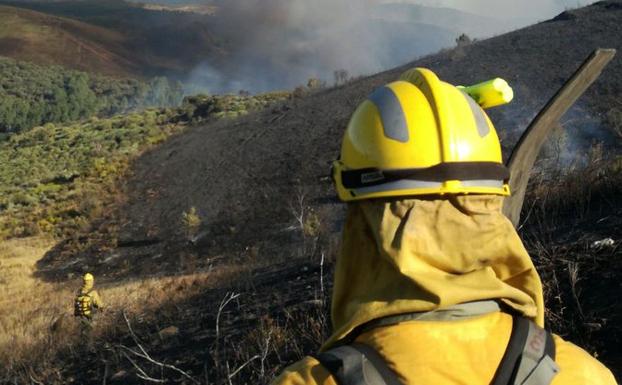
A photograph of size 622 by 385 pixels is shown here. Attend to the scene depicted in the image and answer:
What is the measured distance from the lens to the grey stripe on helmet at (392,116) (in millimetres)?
1244

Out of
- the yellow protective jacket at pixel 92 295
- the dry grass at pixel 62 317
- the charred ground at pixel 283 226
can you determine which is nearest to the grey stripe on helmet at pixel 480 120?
the charred ground at pixel 283 226

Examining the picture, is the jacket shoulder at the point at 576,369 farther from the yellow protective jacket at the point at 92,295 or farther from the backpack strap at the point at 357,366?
the yellow protective jacket at the point at 92,295

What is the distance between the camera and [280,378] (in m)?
1.13

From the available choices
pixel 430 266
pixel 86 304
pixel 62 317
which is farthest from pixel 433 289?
pixel 62 317

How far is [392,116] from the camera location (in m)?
1.27

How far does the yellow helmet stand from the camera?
1219 millimetres

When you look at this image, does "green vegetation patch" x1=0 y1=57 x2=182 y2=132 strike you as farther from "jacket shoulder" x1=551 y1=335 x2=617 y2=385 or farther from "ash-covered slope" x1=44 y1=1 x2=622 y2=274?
"jacket shoulder" x1=551 y1=335 x2=617 y2=385

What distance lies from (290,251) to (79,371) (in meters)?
5.79

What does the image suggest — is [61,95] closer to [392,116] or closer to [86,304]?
[86,304]

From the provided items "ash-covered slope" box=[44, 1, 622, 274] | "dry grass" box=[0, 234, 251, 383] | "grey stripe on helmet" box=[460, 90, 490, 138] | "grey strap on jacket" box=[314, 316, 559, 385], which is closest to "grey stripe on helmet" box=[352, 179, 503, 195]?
"grey stripe on helmet" box=[460, 90, 490, 138]

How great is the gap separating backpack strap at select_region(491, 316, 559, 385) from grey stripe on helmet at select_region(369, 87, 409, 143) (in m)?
0.40

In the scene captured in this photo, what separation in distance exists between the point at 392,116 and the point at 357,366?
47 cm

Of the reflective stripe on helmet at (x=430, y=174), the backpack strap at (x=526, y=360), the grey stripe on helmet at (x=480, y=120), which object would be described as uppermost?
the grey stripe on helmet at (x=480, y=120)

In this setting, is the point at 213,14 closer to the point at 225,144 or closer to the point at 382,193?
the point at 225,144
